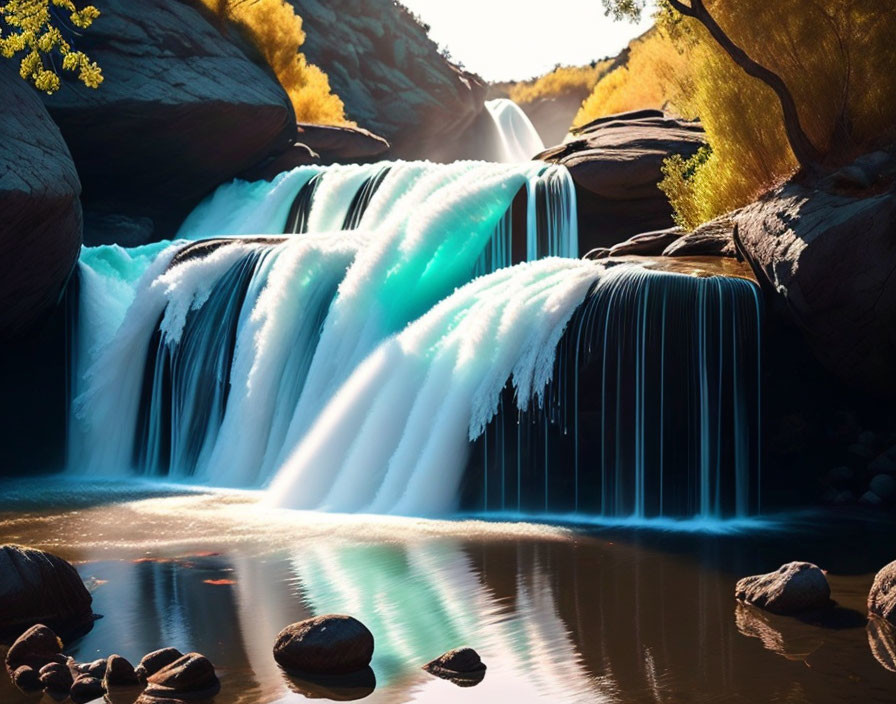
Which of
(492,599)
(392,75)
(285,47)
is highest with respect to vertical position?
(392,75)

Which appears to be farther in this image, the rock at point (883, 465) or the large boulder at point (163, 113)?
the large boulder at point (163, 113)

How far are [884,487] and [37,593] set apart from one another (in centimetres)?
754

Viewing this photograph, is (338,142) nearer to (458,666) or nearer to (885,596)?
(885,596)

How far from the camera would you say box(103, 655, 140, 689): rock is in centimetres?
623

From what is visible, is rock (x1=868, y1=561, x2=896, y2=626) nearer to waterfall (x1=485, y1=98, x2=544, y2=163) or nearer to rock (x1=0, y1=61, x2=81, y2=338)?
rock (x1=0, y1=61, x2=81, y2=338)

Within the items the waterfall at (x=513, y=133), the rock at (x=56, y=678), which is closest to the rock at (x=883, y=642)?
the rock at (x=56, y=678)

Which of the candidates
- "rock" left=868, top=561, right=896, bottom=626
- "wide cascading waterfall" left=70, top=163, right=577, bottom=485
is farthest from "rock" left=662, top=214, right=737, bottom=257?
"rock" left=868, top=561, right=896, bottom=626

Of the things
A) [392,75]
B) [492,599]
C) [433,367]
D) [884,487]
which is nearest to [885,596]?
[492,599]

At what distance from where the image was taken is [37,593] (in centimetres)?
745

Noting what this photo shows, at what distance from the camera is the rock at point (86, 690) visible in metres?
6.07

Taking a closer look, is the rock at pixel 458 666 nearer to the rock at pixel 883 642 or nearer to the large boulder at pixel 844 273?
the rock at pixel 883 642

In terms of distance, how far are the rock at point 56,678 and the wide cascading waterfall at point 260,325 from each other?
6980 mm

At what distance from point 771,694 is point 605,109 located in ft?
82.9

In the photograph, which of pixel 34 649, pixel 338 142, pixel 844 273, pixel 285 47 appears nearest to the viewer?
pixel 34 649
